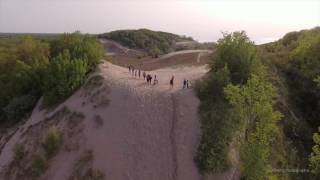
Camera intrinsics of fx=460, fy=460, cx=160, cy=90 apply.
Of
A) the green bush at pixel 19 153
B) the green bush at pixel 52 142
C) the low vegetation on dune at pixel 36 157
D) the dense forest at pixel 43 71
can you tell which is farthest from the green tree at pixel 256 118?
the green bush at pixel 19 153

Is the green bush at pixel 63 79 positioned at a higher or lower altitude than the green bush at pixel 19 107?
higher

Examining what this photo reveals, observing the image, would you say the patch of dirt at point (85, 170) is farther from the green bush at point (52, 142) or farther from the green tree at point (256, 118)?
the green tree at point (256, 118)

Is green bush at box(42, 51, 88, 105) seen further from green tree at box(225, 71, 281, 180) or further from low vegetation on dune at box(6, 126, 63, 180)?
green tree at box(225, 71, 281, 180)

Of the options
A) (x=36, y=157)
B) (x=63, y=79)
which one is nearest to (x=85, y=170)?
(x=36, y=157)

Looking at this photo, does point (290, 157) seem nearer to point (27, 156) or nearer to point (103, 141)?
point (103, 141)

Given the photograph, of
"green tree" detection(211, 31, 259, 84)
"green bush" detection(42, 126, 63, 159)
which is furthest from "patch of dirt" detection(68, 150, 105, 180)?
"green tree" detection(211, 31, 259, 84)

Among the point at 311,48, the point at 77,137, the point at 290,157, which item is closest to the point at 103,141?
the point at 77,137
